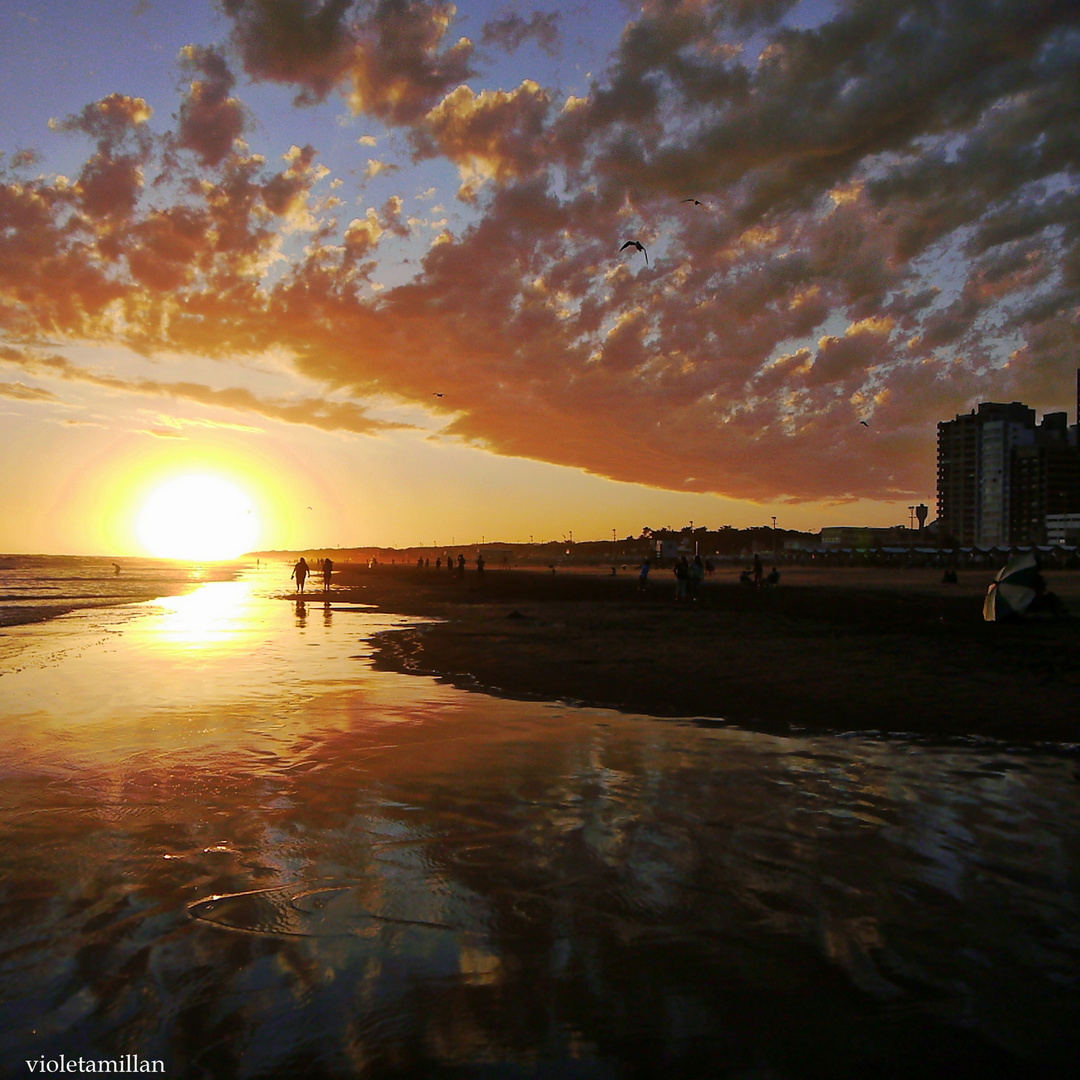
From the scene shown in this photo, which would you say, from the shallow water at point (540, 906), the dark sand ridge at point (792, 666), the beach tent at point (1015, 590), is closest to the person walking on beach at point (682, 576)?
the dark sand ridge at point (792, 666)

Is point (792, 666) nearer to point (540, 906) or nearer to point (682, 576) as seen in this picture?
point (540, 906)

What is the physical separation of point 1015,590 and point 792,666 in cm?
981

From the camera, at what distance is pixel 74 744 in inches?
370

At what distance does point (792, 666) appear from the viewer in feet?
50.5

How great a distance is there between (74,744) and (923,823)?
393 inches

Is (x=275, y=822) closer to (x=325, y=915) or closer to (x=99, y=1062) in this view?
(x=325, y=915)

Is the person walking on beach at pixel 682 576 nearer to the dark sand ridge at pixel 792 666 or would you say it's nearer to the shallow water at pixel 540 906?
the dark sand ridge at pixel 792 666

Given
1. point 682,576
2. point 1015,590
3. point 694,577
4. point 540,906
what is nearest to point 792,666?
point 1015,590

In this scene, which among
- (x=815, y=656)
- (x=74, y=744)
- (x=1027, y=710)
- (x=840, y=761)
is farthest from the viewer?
(x=815, y=656)

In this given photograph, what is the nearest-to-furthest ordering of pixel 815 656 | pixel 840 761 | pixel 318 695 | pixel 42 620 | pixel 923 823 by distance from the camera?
1. pixel 923 823
2. pixel 840 761
3. pixel 318 695
4. pixel 815 656
5. pixel 42 620

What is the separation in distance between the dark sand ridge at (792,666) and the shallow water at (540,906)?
2.24 m

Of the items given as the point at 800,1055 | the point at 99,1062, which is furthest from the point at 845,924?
the point at 99,1062

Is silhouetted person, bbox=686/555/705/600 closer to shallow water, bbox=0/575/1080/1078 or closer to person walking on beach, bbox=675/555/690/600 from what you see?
person walking on beach, bbox=675/555/690/600

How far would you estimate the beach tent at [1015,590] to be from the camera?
2044 cm
